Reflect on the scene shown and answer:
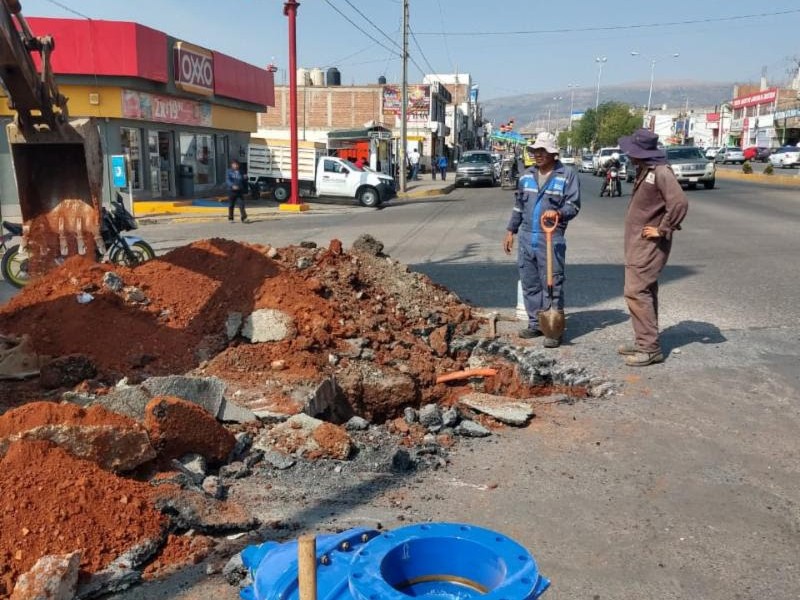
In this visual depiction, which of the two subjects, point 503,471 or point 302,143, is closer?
point 503,471

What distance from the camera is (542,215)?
709cm


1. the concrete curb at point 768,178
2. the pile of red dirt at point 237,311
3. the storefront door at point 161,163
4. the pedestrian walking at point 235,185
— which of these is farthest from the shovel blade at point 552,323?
the concrete curb at point 768,178

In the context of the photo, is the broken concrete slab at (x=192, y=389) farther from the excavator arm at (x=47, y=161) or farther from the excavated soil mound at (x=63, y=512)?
the excavator arm at (x=47, y=161)

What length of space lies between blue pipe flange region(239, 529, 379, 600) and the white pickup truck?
88.1ft

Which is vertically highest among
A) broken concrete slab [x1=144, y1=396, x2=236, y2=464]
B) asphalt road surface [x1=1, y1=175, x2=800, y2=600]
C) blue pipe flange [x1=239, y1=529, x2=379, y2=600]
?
blue pipe flange [x1=239, y1=529, x2=379, y2=600]

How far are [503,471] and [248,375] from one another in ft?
7.27

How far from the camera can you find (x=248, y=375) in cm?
570

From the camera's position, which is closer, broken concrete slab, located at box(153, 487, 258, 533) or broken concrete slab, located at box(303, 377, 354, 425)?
broken concrete slab, located at box(153, 487, 258, 533)

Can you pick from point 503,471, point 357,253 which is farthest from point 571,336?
point 503,471

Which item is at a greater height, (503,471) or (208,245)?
(208,245)

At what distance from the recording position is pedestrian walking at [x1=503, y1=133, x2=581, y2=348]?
23.2ft

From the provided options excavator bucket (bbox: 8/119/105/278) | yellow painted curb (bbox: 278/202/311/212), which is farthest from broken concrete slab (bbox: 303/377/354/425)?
yellow painted curb (bbox: 278/202/311/212)

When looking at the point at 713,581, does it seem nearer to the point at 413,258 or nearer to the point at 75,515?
the point at 75,515

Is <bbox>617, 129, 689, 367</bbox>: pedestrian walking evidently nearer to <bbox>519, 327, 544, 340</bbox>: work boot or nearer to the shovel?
the shovel
